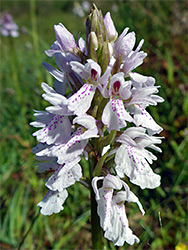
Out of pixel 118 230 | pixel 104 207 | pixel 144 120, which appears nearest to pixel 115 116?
pixel 144 120

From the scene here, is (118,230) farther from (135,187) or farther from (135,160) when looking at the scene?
(135,187)

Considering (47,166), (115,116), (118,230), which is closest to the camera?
(115,116)

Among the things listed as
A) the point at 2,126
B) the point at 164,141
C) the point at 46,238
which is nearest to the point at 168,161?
the point at 164,141

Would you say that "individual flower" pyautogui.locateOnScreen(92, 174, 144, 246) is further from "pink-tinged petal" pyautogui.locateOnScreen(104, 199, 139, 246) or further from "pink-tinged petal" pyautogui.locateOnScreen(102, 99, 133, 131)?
"pink-tinged petal" pyautogui.locateOnScreen(102, 99, 133, 131)

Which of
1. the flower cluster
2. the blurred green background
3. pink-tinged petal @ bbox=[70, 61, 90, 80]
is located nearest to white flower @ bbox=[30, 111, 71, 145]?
the flower cluster

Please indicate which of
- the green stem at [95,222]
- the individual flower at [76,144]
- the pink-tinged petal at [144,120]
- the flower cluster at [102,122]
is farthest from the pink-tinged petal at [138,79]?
the green stem at [95,222]

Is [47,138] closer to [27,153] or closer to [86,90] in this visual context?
[86,90]
